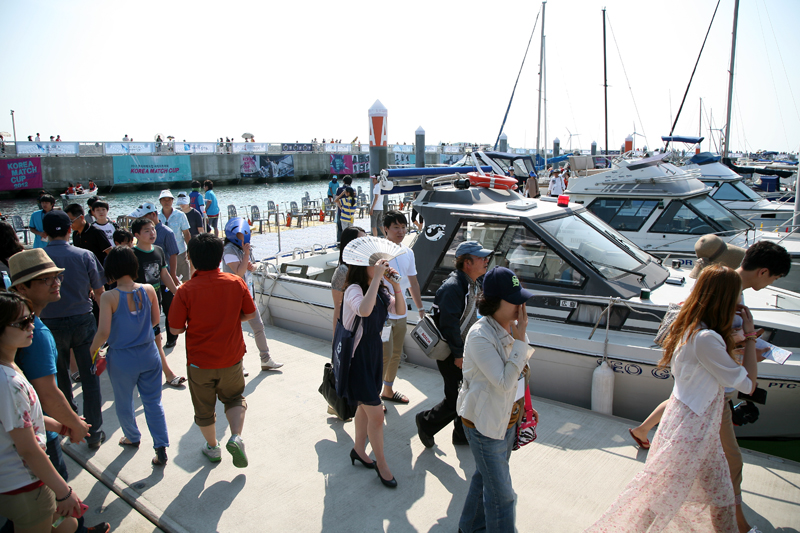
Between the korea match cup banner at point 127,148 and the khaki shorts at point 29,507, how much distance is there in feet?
A: 142

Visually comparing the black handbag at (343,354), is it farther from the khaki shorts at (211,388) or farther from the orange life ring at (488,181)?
the orange life ring at (488,181)

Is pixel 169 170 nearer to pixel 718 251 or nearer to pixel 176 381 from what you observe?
pixel 176 381

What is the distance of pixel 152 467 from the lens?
3764 mm

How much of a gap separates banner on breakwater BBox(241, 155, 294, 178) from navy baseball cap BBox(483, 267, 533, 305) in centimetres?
5044

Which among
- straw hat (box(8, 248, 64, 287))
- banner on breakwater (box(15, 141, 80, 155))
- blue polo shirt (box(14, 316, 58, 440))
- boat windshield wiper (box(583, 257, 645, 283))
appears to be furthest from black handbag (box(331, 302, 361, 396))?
banner on breakwater (box(15, 141, 80, 155))

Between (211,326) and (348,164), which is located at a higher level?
(348,164)

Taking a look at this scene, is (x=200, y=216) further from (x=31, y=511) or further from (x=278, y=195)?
(x=278, y=195)

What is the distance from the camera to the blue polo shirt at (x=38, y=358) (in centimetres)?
262

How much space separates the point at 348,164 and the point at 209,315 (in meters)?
56.5

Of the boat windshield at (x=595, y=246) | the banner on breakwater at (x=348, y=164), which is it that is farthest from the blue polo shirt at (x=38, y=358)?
the banner on breakwater at (x=348, y=164)

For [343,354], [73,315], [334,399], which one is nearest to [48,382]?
[73,315]

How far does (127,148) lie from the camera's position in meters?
39.9

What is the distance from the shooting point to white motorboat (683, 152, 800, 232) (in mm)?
12289

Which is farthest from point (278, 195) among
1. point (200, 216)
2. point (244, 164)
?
point (200, 216)
